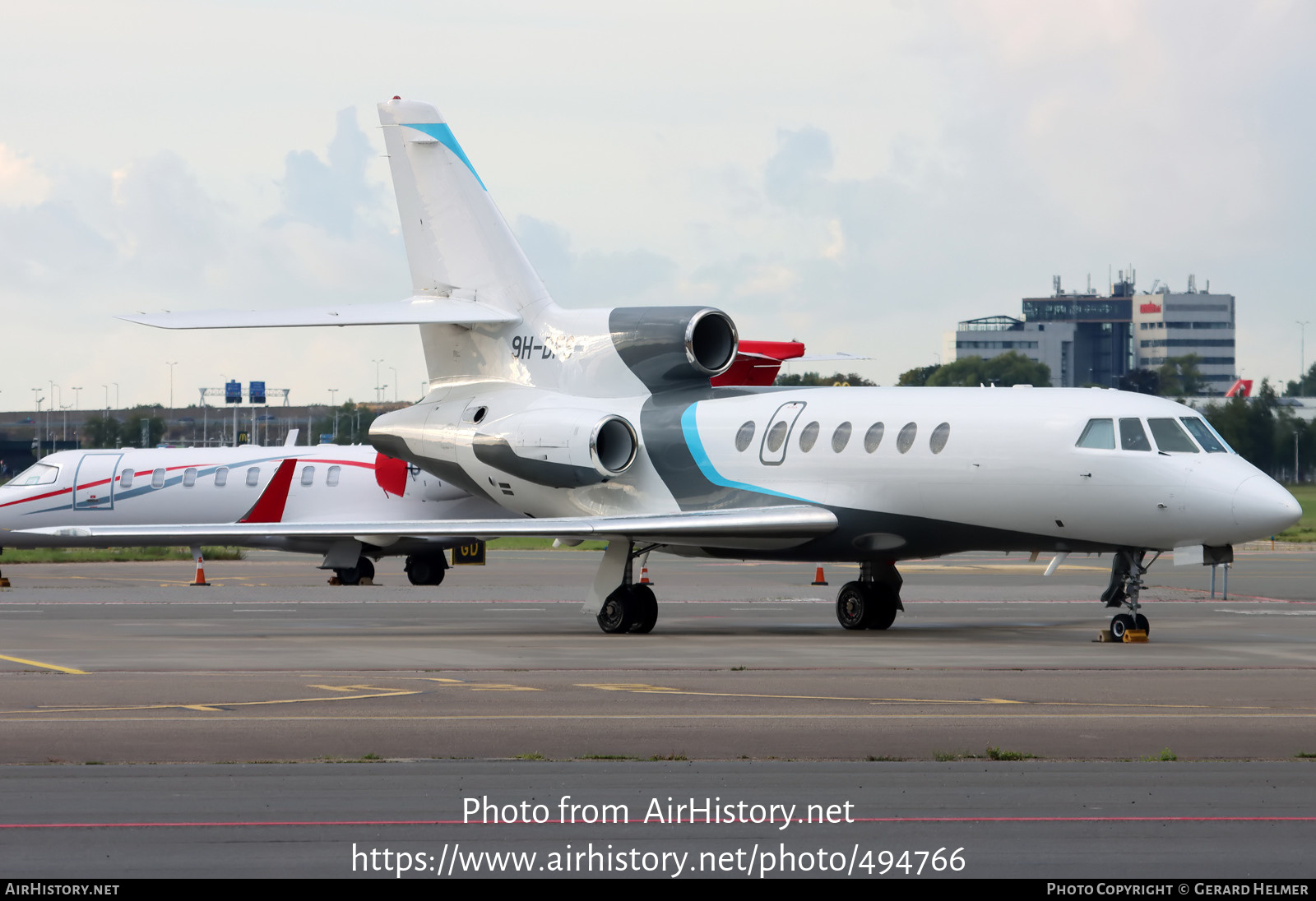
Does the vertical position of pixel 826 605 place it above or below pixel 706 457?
below

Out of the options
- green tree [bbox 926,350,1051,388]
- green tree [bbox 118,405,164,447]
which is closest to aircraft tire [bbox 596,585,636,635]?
green tree [bbox 926,350,1051,388]

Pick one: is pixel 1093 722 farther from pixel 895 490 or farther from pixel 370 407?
pixel 370 407

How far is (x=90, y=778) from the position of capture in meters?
10.1

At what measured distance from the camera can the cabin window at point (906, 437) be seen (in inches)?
870

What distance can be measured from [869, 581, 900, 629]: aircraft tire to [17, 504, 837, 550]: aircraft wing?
1.49 metres

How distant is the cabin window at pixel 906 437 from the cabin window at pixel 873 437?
0.96 ft

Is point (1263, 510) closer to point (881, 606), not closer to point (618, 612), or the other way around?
point (881, 606)

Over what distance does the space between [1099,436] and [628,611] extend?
6851mm

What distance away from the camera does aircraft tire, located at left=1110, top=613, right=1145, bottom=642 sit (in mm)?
20688

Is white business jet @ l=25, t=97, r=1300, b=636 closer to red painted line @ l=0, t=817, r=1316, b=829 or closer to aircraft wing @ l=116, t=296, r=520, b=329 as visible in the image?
aircraft wing @ l=116, t=296, r=520, b=329

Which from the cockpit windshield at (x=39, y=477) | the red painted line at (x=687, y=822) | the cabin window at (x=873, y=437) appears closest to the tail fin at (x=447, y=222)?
the cabin window at (x=873, y=437)

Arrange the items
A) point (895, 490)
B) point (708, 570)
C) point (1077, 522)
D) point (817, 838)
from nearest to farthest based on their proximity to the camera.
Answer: point (817, 838) → point (1077, 522) → point (895, 490) → point (708, 570)

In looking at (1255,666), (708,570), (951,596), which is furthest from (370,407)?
(1255,666)

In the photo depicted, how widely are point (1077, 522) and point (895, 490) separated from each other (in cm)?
254
